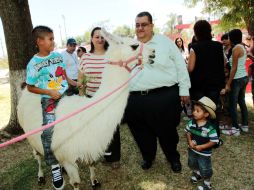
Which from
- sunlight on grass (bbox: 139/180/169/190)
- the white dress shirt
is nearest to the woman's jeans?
the white dress shirt

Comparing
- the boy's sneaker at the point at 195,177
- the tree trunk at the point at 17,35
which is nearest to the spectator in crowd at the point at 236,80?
the boy's sneaker at the point at 195,177

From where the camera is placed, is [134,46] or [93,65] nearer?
[134,46]

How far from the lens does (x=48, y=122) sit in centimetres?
274

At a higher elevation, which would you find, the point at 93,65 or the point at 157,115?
the point at 93,65

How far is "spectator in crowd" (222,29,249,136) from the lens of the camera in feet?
15.0

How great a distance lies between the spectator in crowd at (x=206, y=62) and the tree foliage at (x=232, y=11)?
1197cm

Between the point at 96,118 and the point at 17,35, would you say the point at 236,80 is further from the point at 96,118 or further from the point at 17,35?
the point at 17,35

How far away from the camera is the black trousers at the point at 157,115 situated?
3326 millimetres

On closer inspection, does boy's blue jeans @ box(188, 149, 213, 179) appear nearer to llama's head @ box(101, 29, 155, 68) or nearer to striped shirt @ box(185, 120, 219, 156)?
striped shirt @ box(185, 120, 219, 156)

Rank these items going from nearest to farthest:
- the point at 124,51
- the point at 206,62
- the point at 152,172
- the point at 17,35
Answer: the point at 124,51
the point at 152,172
the point at 206,62
the point at 17,35

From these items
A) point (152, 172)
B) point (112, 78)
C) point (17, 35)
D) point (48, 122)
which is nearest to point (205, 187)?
point (152, 172)

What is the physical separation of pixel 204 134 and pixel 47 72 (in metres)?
1.78

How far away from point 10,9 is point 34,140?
339 cm

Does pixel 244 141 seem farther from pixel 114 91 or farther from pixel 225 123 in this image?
pixel 114 91
